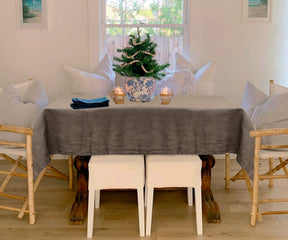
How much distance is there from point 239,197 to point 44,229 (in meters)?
1.63

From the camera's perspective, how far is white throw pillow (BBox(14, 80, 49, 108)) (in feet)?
11.1

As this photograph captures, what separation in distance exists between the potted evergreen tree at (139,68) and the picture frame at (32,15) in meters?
1.49

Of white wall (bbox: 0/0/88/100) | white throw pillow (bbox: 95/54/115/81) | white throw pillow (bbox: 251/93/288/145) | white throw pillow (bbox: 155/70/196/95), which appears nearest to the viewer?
white throw pillow (bbox: 251/93/288/145)

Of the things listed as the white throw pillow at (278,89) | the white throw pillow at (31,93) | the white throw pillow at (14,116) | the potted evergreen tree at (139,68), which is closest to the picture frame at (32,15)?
the white throw pillow at (31,93)

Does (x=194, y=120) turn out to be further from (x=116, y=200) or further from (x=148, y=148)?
(x=116, y=200)

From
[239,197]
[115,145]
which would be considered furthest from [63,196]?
[239,197]

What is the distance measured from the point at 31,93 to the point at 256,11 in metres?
2.47

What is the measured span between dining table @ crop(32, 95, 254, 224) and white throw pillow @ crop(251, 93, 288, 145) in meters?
0.26

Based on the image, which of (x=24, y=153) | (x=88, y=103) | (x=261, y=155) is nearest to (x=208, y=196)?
(x=261, y=155)

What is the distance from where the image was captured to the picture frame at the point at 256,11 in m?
4.18

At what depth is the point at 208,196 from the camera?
10.3ft

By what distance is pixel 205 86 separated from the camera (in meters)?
3.97

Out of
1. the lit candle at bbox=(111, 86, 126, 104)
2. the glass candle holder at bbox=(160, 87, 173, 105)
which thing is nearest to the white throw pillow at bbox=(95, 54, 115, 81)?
the lit candle at bbox=(111, 86, 126, 104)

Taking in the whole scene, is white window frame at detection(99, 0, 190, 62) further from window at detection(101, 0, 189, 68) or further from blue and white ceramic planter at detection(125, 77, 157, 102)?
blue and white ceramic planter at detection(125, 77, 157, 102)
